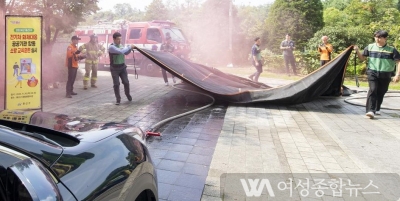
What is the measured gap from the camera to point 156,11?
127 feet

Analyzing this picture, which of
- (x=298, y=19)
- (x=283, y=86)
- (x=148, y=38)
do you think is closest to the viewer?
(x=283, y=86)

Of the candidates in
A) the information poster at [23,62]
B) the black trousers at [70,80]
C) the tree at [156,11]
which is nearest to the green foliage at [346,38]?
the black trousers at [70,80]

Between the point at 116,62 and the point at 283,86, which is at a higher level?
the point at 116,62

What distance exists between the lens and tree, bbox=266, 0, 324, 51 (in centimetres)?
1880

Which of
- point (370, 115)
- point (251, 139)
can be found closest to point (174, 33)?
point (370, 115)

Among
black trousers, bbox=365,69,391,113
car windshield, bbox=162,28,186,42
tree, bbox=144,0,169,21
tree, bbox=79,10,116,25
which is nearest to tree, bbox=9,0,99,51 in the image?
tree, bbox=79,10,116,25

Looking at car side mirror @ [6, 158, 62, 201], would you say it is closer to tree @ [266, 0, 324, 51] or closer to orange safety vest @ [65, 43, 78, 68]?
orange safety vest @ [65, 43, 78, 68]

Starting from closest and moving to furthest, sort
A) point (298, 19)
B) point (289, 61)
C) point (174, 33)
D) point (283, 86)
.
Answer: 1. point (283, 86)
2. point (289, 61)
3. point (174, 33)
4. point (298, 19)

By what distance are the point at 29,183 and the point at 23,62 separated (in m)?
5.12

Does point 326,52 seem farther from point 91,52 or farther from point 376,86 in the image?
point 91,52

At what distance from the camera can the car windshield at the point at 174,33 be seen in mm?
14820

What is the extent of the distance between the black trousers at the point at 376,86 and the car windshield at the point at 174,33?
10.1 meters

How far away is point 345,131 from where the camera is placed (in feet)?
17.7

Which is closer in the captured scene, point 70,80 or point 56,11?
point 70,80
